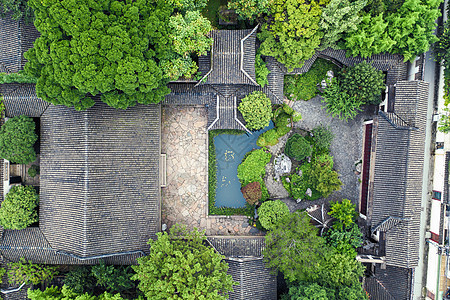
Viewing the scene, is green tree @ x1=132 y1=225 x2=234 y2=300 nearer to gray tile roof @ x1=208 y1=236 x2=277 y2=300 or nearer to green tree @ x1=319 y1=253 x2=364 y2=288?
gray tile roof @ x1=208 y1=236 x2=277 y2=300

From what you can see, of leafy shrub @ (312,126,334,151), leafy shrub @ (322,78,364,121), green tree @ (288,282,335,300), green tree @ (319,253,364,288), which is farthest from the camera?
leafy shrub @ (312,126,334,151)

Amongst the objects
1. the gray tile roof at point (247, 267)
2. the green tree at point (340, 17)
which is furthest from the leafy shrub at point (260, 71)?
the gray tile roof at point (247, 267)

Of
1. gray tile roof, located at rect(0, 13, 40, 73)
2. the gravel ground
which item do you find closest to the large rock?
the gravel ground

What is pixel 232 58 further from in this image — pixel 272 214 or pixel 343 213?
pixel 343 213

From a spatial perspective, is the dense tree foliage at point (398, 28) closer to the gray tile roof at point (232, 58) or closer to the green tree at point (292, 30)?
the green tree at point (292, 30)

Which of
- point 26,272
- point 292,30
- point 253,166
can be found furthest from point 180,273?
point 292,30

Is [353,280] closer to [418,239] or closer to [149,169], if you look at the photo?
[418,239]

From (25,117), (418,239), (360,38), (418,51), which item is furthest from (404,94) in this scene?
(25,117)
